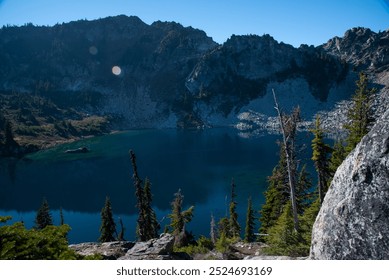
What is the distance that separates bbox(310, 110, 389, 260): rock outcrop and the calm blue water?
38953 millimetres

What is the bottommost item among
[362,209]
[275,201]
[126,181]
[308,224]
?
[126,181]

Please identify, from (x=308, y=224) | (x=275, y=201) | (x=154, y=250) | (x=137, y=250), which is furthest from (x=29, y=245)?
(x=275, y=201)

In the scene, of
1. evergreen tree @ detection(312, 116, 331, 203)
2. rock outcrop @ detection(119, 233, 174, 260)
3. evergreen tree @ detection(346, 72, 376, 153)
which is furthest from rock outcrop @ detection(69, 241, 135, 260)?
evergreen tree @ detection(346, 72, 376, 153)

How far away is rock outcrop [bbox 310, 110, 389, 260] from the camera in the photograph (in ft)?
20.6

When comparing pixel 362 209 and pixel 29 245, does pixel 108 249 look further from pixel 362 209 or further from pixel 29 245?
pixel 362 209

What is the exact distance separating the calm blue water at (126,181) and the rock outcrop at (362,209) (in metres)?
39.0

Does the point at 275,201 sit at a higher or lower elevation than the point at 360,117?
lower

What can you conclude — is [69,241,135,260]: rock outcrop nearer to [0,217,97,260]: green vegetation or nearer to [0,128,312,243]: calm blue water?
[0,217,97,260]: green vegetation

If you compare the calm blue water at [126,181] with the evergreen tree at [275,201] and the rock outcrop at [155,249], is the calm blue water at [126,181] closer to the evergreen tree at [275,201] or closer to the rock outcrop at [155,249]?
the evergreen tree at [275,201]

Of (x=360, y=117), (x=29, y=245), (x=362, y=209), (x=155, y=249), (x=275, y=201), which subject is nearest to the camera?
(x=29, y=245)

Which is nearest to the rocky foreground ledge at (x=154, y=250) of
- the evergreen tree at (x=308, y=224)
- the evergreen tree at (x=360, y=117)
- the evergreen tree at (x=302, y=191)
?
the evergreen tree at (x=308, y=224)

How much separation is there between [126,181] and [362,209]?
83.0 m

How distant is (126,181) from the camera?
283ft

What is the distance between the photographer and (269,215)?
1547 inches
